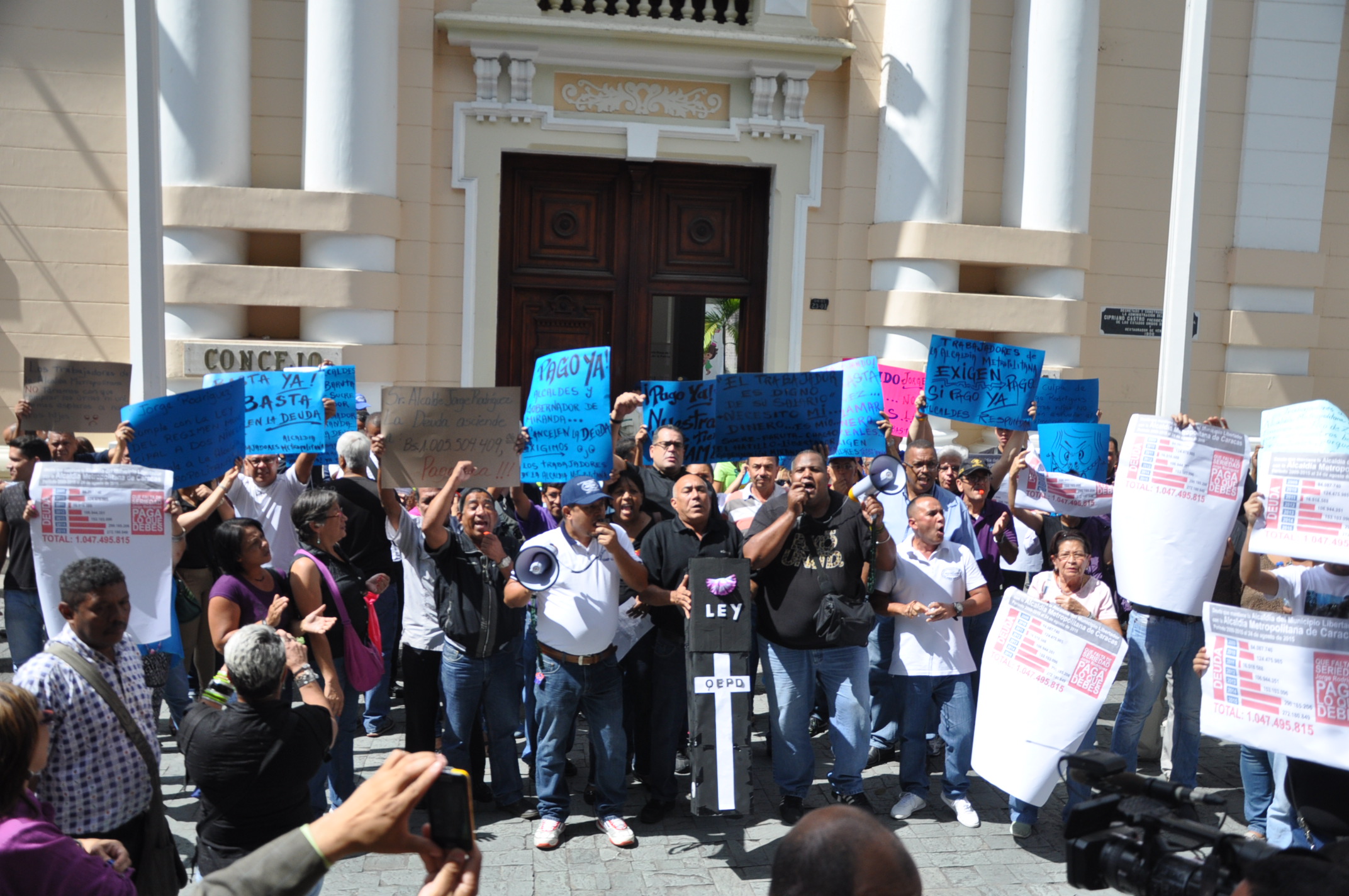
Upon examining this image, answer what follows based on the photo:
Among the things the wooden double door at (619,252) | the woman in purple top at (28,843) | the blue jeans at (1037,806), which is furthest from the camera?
the wooden double door at (619,252)

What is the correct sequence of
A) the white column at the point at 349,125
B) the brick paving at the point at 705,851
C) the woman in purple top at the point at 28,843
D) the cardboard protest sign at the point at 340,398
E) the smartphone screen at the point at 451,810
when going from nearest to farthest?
the smartphone screen at the point at 451,810 < the woman in purple top at the point at 28,843 < the brick paving at the point at 705,851 < the cardboard protest sign at the point at 340,398 < the white column at the point at 349,125

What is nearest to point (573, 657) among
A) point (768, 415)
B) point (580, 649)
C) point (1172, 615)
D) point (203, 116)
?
point (580, 649)

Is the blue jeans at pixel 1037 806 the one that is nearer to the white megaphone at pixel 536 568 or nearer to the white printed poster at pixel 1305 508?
the white printed poster at pixel 1305 508

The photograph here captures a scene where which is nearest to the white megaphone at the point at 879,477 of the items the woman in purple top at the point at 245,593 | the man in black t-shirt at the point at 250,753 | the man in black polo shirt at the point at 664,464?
the man in black polo shirt at the point at 664,464

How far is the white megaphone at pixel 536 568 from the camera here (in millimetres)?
5348

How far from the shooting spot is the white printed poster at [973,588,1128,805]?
5.11m

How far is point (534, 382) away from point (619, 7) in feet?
18.4

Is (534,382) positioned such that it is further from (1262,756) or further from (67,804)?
(1262,756)

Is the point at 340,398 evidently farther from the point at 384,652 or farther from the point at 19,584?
the point at 19,584

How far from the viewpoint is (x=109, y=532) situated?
15.9 ft

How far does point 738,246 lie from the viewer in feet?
38.1

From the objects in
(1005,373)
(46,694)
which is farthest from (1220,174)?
(46,694)

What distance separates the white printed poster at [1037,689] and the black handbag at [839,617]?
0.63 metres

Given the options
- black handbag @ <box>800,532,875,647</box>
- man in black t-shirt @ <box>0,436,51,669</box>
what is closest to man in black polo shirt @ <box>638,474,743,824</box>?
black handbag @ <box>800,532,875,647</box>
